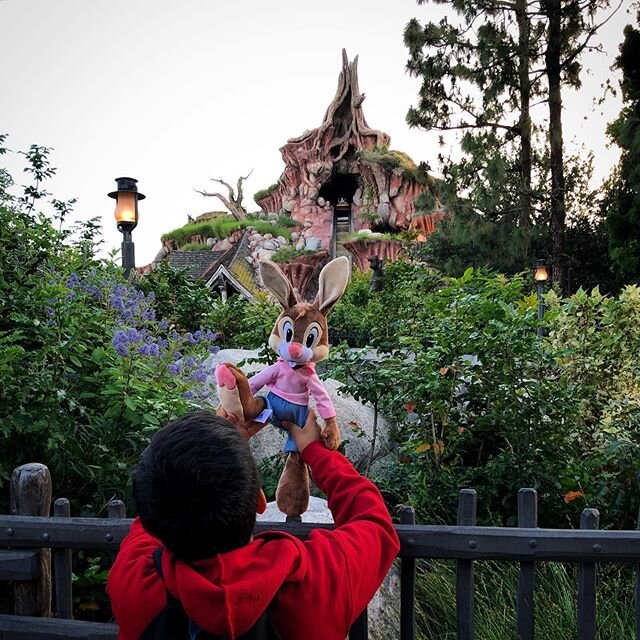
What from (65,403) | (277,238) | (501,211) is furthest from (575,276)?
(65,403)

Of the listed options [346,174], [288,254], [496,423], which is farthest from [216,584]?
[346,174]

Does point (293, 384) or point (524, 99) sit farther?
point (524, 99)

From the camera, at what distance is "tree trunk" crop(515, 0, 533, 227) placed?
43.4ft

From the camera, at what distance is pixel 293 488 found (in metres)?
1.38

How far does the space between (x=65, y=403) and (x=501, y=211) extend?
1252 centimetres

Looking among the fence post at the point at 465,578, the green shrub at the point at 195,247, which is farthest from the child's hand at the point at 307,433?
the green shrub at the point at 195,247

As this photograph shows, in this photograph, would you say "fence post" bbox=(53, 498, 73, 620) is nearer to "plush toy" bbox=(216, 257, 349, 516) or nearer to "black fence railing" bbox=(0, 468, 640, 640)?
"black fence railing" bbox=(0, 468, 640, 640)

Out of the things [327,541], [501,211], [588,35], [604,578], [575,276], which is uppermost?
[588,35]

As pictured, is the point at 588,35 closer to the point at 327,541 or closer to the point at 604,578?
the point at 604,578

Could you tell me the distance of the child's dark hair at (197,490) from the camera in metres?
0.92

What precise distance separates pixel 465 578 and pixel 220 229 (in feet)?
83.5

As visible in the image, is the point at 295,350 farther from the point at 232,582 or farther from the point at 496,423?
the point at 496,423

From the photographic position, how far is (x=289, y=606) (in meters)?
1.02

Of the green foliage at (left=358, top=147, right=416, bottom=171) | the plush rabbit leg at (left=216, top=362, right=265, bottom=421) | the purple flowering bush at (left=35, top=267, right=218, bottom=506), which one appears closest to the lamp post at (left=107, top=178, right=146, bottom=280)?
the purple flowering bush at (left=35, top=267, right=218, bottom=506)
